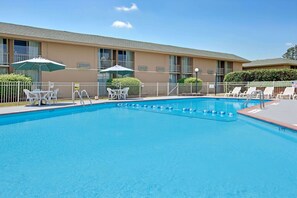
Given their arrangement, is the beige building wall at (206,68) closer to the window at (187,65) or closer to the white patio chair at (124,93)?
the window at (187,65)

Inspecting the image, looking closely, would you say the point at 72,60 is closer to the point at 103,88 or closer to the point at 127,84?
the point at 103,88

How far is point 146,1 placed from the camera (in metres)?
17.0

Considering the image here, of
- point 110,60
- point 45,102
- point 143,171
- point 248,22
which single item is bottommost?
point 143,171

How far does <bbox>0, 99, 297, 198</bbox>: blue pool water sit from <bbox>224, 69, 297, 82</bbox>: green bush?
19.4 m

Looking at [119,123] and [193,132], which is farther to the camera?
[119,123]

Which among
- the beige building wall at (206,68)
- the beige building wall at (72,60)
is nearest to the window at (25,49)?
the beige building wall at (72,60)

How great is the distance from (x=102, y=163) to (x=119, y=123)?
4.71m

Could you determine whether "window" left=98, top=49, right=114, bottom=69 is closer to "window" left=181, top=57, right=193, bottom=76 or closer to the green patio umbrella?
the green patio umbrella

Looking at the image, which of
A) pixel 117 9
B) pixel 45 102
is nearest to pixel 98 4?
pixel 117 9

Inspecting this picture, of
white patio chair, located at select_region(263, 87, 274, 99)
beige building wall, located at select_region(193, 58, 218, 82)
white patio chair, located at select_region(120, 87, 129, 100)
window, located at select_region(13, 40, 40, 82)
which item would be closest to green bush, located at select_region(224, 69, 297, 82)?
beige building wall, located at select_region(193, 58, 218, 82)

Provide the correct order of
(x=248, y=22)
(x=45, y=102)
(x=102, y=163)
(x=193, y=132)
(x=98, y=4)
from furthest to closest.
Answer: (x=248, y=22)
(x=98, y=4)
(x=45, y=102)
(x=193, y=132)
(x=102, y=163)

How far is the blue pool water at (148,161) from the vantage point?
11.8 feet

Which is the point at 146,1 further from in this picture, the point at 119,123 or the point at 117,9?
the point at 119,123

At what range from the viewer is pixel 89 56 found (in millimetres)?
21828
